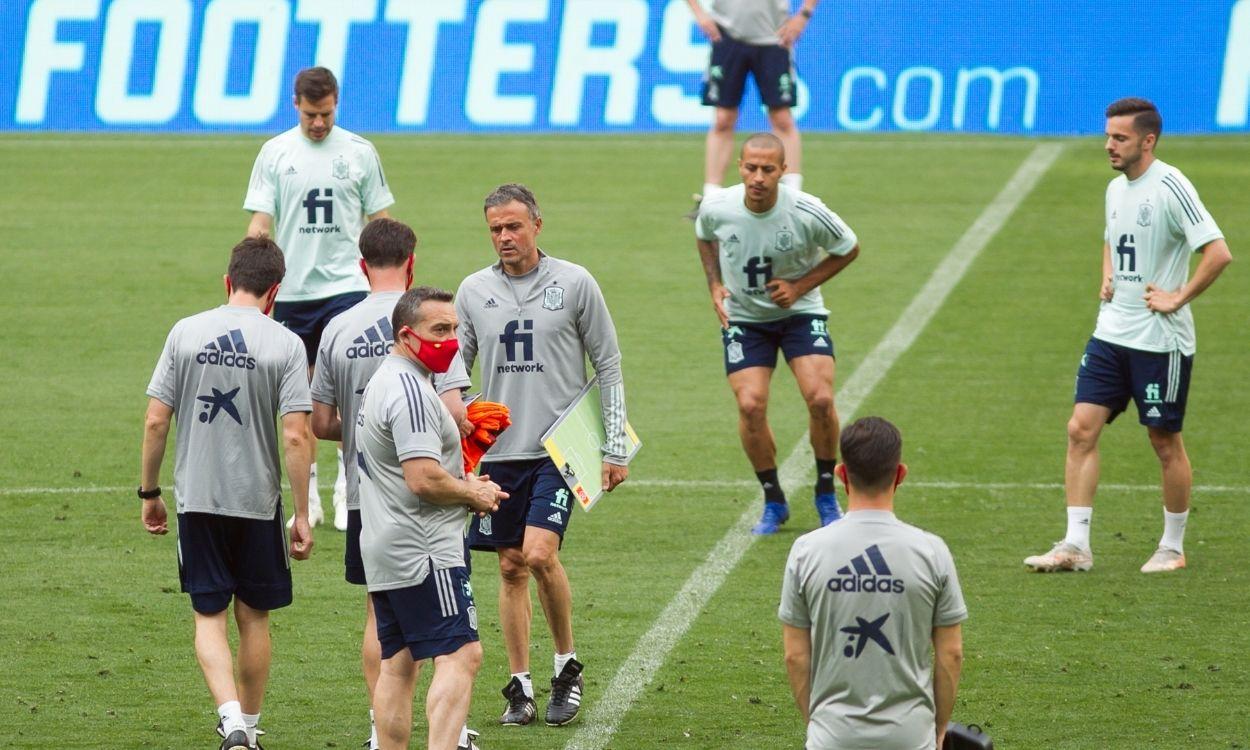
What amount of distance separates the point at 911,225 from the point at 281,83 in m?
8.67

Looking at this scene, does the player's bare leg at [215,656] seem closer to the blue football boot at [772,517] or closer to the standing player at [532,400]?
the standing player at [532,400]

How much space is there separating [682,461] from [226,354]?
528cm

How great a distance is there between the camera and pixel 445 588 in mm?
6293

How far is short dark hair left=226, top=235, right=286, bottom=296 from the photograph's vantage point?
6855 mm

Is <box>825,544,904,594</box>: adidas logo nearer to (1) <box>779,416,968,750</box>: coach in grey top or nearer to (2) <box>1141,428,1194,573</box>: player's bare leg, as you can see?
(1) <box>779,416,968,750</box>: coach in grey top

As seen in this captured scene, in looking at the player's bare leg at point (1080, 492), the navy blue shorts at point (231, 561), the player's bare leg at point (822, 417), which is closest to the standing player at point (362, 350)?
the navy blue shorts at point (231, 561)

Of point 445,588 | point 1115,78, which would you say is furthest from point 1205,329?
point 445,588

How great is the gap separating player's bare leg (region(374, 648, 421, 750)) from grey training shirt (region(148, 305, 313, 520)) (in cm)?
86

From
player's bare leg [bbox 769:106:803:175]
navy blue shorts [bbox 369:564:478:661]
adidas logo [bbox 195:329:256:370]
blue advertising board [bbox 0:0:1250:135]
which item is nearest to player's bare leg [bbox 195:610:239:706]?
navy blue shorts [bbox 369:564:478:661]

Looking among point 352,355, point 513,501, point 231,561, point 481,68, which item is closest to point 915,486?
point 513,501

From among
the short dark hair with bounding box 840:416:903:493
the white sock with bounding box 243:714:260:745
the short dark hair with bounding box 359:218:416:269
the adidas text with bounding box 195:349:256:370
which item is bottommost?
the white sock with bounding box 243:714:260:745

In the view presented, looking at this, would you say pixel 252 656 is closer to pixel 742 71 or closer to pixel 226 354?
pixel 226 354

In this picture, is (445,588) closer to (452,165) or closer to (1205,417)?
(1205,417)

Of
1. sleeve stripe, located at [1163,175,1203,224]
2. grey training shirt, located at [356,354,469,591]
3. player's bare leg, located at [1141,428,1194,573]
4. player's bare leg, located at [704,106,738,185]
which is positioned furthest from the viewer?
player's bare leg, located at [704,106,738,185]
